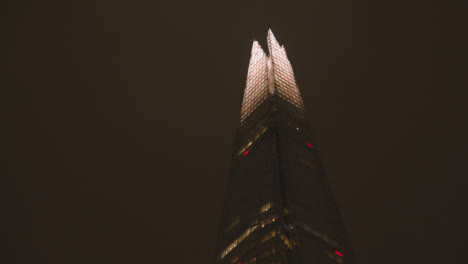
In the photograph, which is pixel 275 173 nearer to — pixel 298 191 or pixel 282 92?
pixel 298 191

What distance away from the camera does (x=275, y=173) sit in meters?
59.4

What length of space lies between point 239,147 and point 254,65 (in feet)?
99.7

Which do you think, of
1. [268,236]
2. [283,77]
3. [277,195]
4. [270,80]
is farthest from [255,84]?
[268,236]

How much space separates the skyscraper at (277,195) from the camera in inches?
1979

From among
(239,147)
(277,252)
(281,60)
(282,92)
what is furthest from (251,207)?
(281,60)

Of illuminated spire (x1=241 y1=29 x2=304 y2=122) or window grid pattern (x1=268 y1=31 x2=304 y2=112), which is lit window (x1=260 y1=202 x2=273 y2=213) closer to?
illuminated spire (x1=241 y1=29 x2=304 y2=122)

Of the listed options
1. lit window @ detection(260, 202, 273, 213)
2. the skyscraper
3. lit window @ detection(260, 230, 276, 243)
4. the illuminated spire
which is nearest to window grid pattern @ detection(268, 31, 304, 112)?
the illuminated spire

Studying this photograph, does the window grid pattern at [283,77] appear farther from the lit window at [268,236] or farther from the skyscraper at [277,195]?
the lit window at [268,236]

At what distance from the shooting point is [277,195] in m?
55.2

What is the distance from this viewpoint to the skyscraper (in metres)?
50.3

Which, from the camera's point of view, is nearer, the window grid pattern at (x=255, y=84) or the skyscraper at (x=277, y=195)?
the skyscraper at (x=277, y=195)

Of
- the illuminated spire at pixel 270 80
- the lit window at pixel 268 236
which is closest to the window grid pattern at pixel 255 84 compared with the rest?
the illuminated spire at pixel 270 80

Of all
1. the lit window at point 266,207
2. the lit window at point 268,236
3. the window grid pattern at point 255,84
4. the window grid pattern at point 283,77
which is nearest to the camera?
the lit window at point 268,236

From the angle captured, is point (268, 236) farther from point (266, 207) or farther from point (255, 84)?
point (255, 84)
